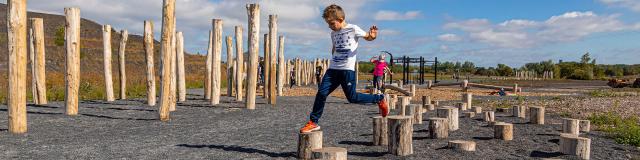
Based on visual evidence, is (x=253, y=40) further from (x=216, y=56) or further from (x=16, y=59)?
(x=16, y=59)

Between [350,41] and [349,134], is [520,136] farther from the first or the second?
[350,41]

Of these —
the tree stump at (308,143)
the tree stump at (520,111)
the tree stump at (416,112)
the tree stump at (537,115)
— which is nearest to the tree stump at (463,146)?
the tree stump at (308,143)

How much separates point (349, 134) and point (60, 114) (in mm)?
6305

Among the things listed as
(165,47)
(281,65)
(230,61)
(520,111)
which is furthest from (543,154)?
(281,65)

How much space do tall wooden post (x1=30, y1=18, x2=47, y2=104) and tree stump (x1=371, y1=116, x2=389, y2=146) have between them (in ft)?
23.1

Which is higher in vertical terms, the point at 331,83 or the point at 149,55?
the point at 149,55

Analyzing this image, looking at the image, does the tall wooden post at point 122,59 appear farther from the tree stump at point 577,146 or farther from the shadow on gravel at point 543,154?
the tree stump at point 577,146

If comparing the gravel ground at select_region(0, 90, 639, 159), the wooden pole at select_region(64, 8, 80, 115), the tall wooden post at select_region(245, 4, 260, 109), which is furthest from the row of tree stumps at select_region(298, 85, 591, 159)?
the wooden pole at select_region(64, 8, 80, 115)

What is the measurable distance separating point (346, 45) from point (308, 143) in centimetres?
125

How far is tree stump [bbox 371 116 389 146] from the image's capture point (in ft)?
21.6

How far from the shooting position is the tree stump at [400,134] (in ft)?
19.2

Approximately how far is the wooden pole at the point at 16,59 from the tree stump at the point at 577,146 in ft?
24.3

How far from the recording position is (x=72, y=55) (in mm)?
10398

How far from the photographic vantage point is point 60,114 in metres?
10.8
